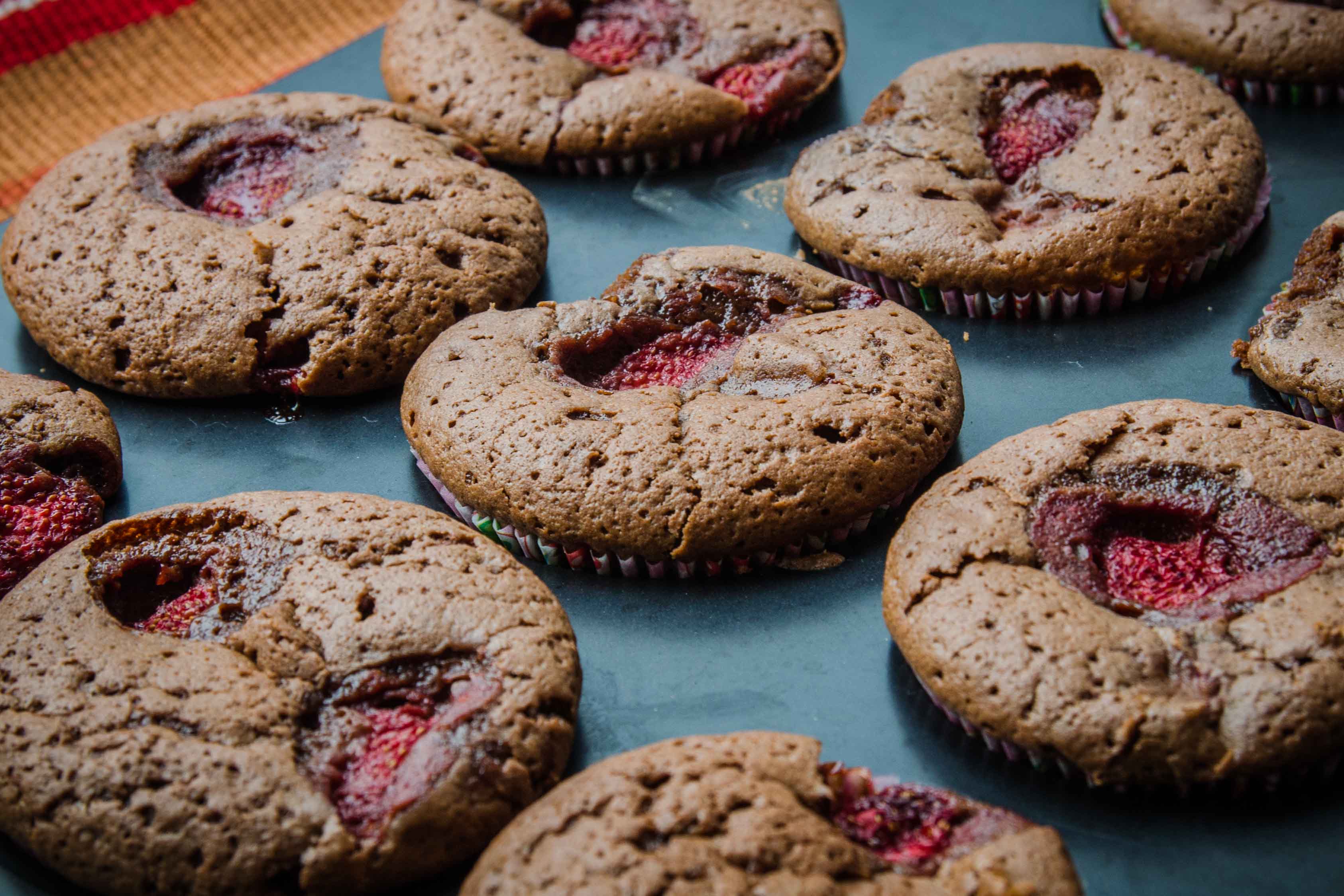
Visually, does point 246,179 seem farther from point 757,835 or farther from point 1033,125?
point 757,835

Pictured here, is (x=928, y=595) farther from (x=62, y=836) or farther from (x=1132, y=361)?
(x=62, y=836)

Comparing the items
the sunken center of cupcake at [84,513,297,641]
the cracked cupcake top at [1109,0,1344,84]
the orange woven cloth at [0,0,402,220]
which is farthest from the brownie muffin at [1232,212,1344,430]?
the orange woven cloth at [0,0,402,220]

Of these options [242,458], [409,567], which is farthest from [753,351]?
[242,458]

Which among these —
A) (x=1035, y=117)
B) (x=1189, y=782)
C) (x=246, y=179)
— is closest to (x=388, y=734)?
(x=1189, y=782)

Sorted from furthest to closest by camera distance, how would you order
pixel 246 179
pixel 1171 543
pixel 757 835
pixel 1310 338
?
pixel 246 179 → pixel 1310 338 → pixel 1171 543 → pixel 757 835

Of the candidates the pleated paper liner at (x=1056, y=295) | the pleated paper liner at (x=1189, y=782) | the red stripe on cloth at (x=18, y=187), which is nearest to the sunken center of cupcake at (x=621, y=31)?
the pleated paper liner at (x=1056, y=295)

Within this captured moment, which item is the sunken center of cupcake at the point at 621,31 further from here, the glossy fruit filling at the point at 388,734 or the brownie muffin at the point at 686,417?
the glossy fruit filling at the point at 388,734

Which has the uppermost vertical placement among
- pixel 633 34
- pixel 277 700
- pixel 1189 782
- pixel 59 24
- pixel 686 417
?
pixel 59 24
